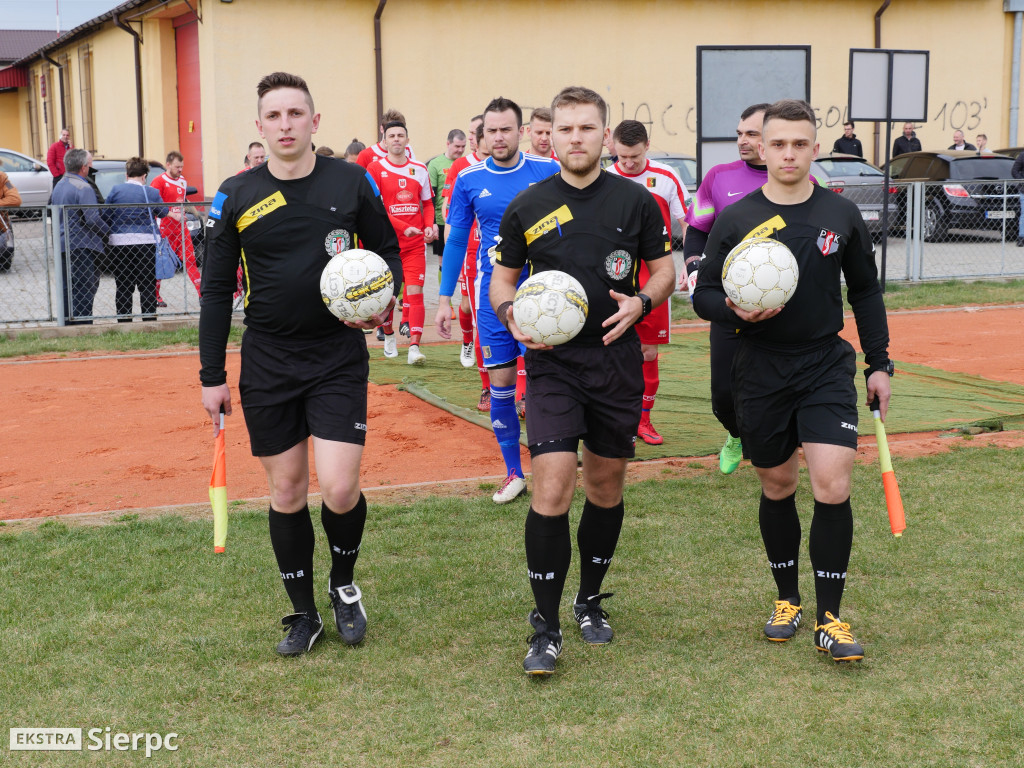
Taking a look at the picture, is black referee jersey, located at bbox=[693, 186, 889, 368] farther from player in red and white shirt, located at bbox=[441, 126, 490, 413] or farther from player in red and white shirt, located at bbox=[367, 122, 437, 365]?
player in red and white shirt, located at bbox=[367, 122, 437, 365]

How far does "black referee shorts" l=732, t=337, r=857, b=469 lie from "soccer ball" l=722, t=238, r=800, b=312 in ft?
1.17

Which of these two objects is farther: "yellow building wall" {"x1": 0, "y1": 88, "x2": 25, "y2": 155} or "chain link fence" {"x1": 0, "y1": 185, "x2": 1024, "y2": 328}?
"yellow building wall" {"x1": 0, "y1": 88, "x2": 25, "y2": 155}

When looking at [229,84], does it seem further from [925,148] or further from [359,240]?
[359,240]

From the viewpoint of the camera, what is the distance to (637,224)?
4.55 meters

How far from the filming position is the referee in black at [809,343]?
4469 mm

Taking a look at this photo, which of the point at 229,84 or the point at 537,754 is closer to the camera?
the point at 537,754

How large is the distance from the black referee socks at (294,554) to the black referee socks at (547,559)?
3.25ft

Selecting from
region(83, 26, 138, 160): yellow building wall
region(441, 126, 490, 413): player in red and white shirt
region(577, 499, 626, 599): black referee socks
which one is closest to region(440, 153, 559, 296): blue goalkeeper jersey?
region(441, 126, 490, 413): player in red and white shirt

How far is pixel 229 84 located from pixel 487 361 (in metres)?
17.7

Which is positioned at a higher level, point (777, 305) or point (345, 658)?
point (777, 305)

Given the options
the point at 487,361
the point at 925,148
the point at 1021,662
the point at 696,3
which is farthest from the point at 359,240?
the point at 925,148

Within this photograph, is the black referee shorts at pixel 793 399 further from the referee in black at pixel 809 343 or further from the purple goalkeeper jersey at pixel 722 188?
the purple goalkeeper jersey at pixel 722 188

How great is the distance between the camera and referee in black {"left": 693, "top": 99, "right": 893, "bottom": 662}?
4.47 meters

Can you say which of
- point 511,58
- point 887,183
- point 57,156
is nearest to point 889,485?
point 887,183
